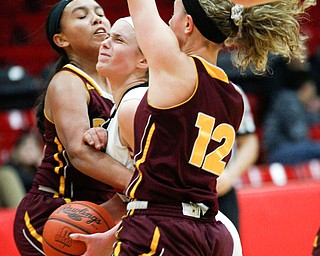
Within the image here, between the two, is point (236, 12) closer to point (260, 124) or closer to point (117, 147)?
point (117, 147)

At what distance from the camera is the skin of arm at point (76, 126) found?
151 inches

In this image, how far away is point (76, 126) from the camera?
4027 mm

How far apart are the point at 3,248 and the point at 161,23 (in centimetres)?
329

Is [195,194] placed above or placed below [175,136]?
below

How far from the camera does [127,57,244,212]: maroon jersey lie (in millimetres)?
3176

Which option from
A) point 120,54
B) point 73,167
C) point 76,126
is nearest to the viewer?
point 120,54

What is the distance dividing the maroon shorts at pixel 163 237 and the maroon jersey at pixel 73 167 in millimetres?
1066

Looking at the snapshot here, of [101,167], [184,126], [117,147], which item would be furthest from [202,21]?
[101,167]

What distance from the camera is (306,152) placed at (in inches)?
357

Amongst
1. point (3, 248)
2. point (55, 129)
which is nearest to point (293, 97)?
point (3, 248)

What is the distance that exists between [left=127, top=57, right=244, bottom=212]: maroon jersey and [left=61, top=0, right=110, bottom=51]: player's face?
1.26 m

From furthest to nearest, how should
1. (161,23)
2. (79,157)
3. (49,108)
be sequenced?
1. (49,108)
2. (79,157)
3. (161,23)

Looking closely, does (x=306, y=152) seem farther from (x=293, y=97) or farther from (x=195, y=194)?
(x=195, y=194)

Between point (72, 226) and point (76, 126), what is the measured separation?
25.0 inches
